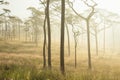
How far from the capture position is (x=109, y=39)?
122500mm

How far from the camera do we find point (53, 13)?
4575 cm

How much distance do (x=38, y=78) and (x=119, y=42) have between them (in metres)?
99.1

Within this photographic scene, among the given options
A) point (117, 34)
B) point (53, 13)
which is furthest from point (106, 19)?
point (117, 34)

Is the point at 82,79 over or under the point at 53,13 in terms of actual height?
under

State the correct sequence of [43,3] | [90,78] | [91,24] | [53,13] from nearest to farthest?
1. [90,78]
2. [43,3]
3. [53,13]
4. [91,24]

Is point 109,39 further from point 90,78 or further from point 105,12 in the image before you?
point 90,78

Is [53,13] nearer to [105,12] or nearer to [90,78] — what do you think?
[105,12]

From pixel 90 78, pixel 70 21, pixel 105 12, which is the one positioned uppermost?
pixel 105 12

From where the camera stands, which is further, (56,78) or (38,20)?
(38,20)

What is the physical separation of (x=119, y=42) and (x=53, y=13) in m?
63.7

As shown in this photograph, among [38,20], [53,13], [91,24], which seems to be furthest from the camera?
[38,20]

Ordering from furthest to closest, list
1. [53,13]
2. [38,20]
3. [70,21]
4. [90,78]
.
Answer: [38,20]
[53,13]
[70,21]
[90,78]

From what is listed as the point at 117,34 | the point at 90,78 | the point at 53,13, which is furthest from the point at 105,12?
the point at 117,34

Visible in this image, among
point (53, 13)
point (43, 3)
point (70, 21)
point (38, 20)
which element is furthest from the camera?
point (38, 20)
